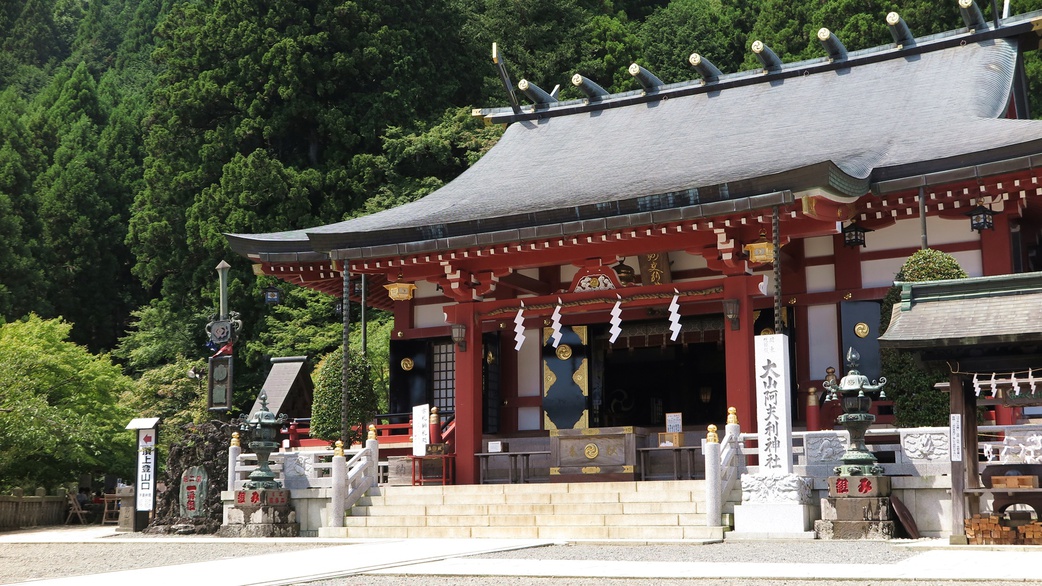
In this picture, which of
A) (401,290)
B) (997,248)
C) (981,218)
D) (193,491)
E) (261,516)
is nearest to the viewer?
(981,218)

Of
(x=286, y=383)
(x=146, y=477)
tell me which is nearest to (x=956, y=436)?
(x=146, y=477)

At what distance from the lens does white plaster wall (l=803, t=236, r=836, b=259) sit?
1631 centimetres

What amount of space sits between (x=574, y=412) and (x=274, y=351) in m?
15.4

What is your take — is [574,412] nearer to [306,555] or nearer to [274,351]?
[306,555]

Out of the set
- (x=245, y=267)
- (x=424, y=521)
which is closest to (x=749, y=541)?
(x=424, y=521)

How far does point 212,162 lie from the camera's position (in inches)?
1377

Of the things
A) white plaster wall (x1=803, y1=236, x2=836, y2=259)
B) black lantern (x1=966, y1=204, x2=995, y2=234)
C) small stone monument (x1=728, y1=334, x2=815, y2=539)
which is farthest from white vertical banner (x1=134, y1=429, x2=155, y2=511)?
black lantern (x1=966, y1=204, x2=995, y2=234)

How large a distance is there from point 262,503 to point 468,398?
3.54 metres

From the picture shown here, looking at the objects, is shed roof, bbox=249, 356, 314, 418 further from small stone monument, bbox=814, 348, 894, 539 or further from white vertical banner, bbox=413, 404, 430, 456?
small stone monument, bbox=814, 348, 894, 539

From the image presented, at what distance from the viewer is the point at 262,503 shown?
15391 millimetres

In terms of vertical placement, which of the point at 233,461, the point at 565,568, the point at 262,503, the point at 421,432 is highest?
the point at 421,432

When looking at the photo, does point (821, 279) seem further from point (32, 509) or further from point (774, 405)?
point (32, 509)

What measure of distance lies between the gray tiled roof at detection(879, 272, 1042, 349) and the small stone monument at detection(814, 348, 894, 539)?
48.1 inches

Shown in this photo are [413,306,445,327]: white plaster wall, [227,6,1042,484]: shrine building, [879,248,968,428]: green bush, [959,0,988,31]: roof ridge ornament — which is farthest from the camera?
[413,306,445,327]: white plaster wall
